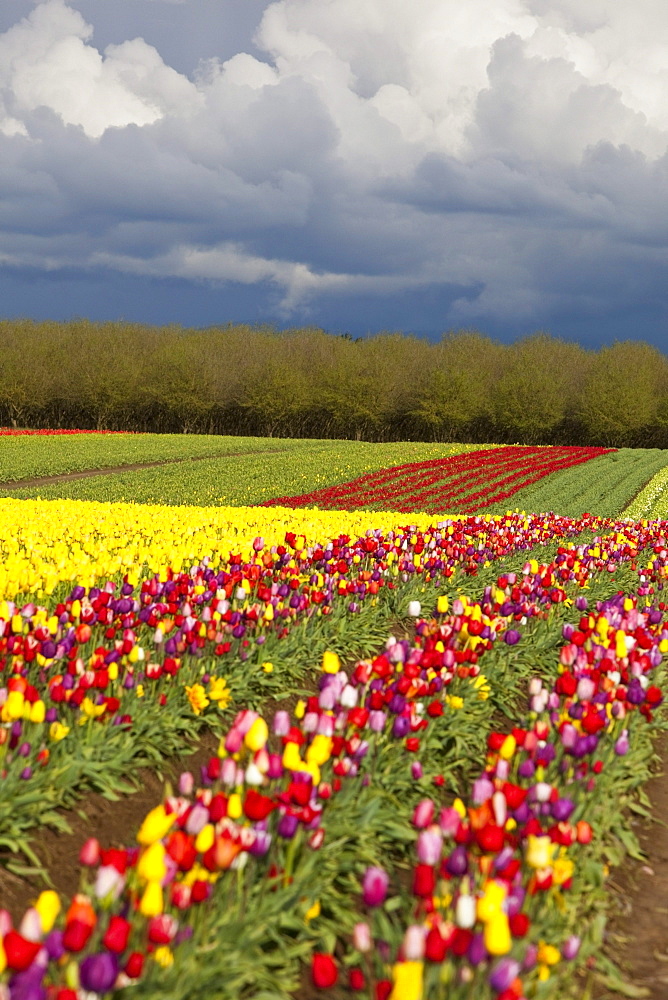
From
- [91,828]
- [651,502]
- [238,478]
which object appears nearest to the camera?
[91,828]

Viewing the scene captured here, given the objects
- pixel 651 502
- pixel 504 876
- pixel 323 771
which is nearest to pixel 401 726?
pixel 323 771

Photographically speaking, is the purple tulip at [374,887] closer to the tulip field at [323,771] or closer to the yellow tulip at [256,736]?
the tulip field at [323,771]

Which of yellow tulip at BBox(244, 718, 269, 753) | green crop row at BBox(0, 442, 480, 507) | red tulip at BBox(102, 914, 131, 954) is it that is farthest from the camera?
green crop row at BBox(0, 442, 480, 507)

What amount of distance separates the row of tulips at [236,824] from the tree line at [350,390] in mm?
81009

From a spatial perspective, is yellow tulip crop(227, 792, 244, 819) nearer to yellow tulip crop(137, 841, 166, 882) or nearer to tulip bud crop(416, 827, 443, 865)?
yellow tulip crop(137, 841, 166, 882)

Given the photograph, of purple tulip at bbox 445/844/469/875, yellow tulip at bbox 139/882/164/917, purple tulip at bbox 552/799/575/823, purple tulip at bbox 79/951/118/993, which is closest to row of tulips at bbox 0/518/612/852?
yellow tulip at bbox 139/882/164/917

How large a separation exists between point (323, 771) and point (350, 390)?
83.7 meters

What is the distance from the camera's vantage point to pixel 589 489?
36156 mm

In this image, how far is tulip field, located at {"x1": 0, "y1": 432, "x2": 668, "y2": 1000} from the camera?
312 centimetres

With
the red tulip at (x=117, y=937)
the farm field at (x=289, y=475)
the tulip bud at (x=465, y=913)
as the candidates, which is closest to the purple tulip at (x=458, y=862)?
the tulip bud at (x=465, y=913)

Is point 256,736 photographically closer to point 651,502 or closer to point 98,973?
point 98,973

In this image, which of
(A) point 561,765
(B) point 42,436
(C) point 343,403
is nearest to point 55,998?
(A) point 561,765

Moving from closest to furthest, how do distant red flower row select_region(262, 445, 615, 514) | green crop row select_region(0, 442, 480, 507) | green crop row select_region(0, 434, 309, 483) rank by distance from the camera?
distant red flower row select_region(262, 445, 615, 514) < green crop row select_region(0, 442, 480, 507) < green crop row select_region(0, 434, 309, 483)

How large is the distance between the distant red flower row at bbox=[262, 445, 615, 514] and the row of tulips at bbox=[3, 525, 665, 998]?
24.9 meters
